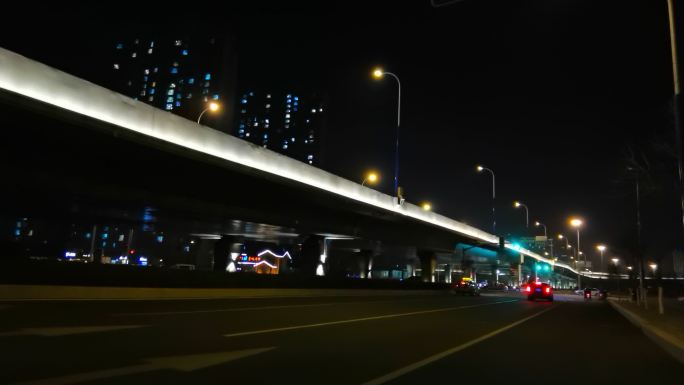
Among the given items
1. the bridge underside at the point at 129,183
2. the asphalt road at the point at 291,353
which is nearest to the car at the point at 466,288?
the bridge underside at the point at 129,183

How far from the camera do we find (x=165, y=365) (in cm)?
782

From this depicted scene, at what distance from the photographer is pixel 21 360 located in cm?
762

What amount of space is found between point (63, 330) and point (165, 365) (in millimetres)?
4329

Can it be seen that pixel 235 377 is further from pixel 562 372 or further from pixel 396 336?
pixel 396 336

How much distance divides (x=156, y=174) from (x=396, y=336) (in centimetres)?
1979

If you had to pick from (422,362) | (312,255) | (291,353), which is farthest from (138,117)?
(312,255)

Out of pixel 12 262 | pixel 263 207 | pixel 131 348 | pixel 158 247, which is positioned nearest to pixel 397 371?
pixel 131 348

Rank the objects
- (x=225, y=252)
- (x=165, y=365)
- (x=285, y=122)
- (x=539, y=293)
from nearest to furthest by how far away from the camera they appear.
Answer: (x=165, y=365) < (x=539, y=293) < (x=225, y=252) < (x=285, y=122)

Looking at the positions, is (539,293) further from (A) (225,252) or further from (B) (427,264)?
(A) (225,252)

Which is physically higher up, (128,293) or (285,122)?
(285,122)

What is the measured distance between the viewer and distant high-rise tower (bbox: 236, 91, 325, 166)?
559 ft

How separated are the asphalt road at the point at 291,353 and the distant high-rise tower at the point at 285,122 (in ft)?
507

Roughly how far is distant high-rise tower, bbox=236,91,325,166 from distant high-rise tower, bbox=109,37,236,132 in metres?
34.0

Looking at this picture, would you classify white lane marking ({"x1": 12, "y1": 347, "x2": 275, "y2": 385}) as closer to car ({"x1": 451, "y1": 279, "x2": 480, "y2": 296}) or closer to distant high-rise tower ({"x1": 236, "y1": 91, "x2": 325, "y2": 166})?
car ({"x1": 451, "y1": 279, "x2": 480, "y2": 296})
